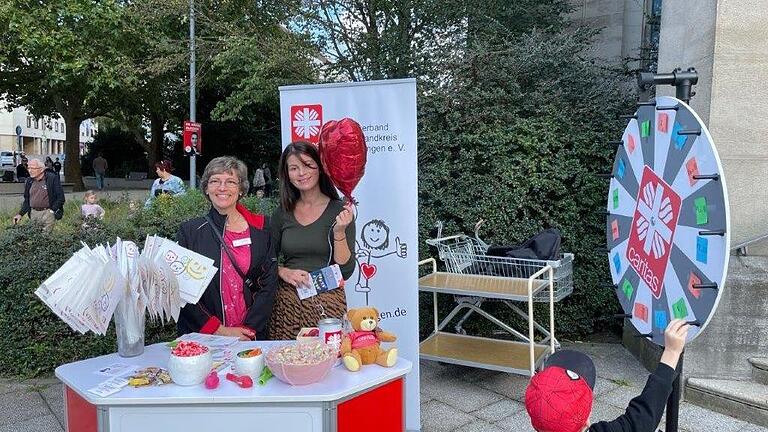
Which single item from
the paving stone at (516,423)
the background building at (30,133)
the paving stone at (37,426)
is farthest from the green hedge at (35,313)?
the background building at (30,133)

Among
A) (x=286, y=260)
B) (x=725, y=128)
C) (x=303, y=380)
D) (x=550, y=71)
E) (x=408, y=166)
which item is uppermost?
(x=550, y=71)

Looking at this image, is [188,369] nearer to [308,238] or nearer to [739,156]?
[308,238]

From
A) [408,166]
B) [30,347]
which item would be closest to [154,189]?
[30,347]

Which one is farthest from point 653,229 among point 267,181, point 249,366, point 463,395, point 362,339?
point 267,181

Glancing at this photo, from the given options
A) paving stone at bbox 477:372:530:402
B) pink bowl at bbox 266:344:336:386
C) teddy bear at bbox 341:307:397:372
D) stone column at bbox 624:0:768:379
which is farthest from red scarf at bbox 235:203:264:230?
stone column at bbox 624:0:768:379

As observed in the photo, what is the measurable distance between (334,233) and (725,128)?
9.20 ft

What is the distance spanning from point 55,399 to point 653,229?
3.95 metres

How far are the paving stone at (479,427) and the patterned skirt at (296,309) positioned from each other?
1.28 m

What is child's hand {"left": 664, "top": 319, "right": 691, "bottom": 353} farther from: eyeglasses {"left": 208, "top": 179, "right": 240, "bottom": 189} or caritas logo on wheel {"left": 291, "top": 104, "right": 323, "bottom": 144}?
caritas logo on wheel {"left": 291, "top": 104, "right": 323, "bottom": 144}

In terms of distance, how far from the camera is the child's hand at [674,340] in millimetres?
1678

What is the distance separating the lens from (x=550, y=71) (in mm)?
6117

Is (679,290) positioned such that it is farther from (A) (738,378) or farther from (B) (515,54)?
(B) (515,54)

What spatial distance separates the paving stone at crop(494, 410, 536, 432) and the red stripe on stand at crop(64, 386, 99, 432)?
95.1 inches

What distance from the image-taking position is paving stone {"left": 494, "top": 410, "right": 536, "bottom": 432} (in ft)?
11.6
